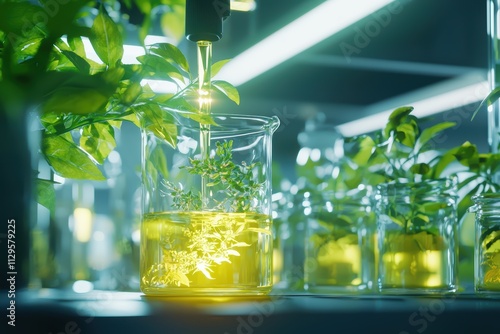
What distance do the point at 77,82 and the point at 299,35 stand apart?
1.08m

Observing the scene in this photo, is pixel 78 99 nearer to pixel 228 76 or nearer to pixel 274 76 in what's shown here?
pixel 228 76

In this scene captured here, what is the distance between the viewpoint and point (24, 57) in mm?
686

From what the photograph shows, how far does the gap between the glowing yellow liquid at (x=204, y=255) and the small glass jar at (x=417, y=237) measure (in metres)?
0.22

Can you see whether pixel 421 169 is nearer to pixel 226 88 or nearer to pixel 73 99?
pixel 226 88

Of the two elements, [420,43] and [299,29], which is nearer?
[299,29]

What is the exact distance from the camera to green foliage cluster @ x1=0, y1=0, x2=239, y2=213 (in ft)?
1.66

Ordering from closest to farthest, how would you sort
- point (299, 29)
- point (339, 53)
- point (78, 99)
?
1. point (78, 99)
2. point (299, 29)
3. point (339, 53)

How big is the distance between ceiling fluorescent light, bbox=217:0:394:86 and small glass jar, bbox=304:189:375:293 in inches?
18.5

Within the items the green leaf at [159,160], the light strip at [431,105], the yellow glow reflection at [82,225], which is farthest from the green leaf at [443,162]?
the yellow glow reflection at [82,225]

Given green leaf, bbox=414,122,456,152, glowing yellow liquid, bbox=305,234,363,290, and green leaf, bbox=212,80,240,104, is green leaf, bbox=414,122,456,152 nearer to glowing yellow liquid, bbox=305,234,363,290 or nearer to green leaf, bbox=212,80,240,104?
glowing yellow liquid, bbox=305,234,363,290

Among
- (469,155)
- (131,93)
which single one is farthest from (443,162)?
(131,93)

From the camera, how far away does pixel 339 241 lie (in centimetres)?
101

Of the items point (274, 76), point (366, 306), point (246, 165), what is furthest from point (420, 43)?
point (366, 306)

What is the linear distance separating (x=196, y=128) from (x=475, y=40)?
1.20 m
